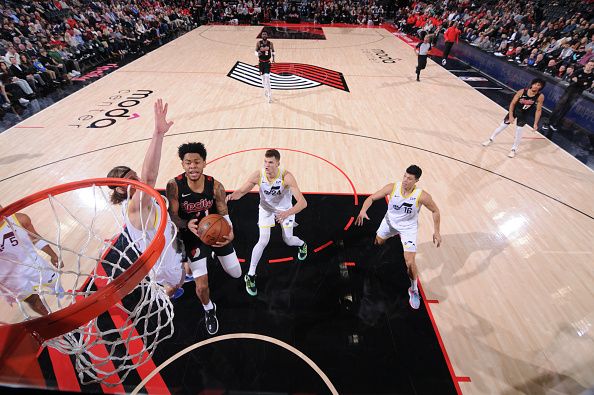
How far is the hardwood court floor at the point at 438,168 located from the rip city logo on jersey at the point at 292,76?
54cm

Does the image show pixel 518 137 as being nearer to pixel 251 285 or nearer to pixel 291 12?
pixel 251 285

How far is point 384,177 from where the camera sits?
6324 mm

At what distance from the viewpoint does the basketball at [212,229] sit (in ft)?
9.95

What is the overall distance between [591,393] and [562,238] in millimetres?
4998

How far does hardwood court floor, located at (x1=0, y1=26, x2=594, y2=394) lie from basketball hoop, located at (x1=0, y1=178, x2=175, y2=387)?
1.56 m

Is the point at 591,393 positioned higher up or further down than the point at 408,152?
higher up

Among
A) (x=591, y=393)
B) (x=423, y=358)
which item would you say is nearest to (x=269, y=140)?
(x=423, y=358)

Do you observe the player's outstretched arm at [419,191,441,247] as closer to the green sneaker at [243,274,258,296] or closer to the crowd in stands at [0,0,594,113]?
the green sneaker at [243,274,258,296]

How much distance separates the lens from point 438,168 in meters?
6.68

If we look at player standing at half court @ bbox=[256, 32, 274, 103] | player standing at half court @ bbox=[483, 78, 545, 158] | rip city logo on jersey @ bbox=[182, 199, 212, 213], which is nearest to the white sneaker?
rip city logo on jersey @ bbox=[182, 199, 212, 213]

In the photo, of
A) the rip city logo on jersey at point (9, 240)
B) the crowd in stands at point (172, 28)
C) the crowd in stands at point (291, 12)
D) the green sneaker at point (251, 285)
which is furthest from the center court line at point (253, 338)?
the crowd in stands at point (291, 12)

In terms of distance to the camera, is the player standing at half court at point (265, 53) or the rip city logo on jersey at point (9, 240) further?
the player standing at half court at point (265, 53)

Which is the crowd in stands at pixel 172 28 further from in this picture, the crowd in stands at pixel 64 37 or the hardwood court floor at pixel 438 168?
the hardwood court floor at pixel 438 168

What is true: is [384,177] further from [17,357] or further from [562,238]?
[17,357]
